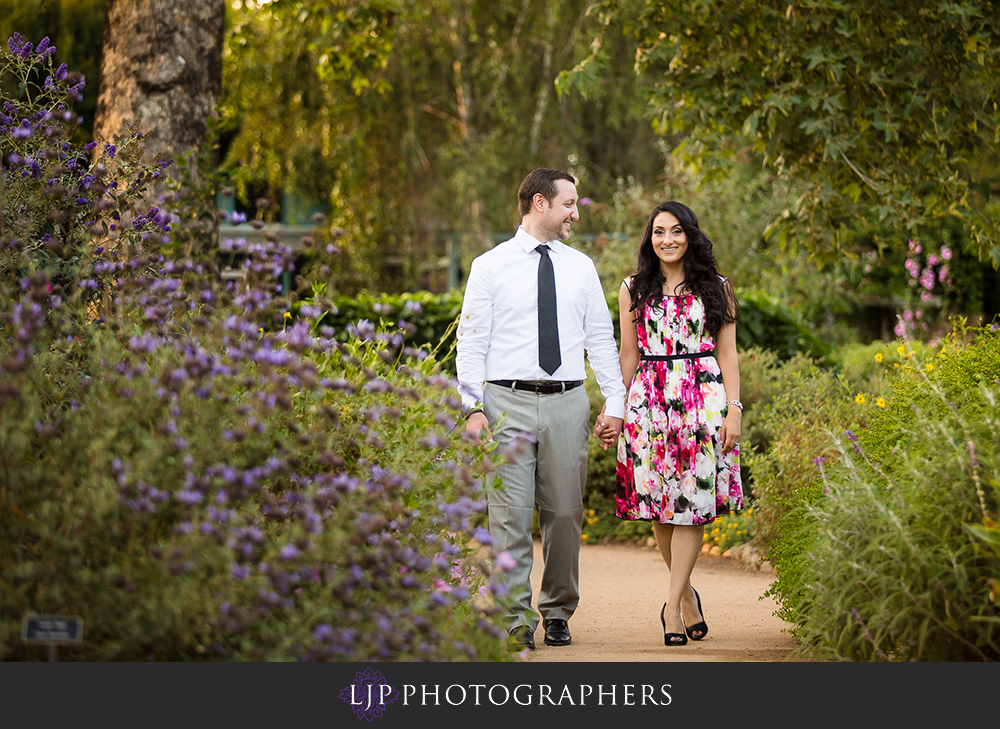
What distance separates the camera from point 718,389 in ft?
12.8

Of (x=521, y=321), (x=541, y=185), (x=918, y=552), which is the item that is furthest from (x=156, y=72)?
(x=918, y=552)

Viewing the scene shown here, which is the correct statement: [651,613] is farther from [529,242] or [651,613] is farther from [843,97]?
[843,97]

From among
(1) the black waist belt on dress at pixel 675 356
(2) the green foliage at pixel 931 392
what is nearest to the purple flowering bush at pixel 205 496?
(1) the black waist belt on dress at pixel 675 356

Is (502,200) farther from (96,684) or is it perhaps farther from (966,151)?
(96,684)

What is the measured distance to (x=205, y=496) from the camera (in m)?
2.38

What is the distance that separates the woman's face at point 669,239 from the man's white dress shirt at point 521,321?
0.34 metres

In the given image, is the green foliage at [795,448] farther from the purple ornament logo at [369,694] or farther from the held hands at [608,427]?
the purple ornament logo at [369,694]

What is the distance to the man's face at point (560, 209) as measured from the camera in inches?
157

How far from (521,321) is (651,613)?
1742mm

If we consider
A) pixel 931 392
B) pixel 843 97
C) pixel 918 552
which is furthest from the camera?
pixel 843 97

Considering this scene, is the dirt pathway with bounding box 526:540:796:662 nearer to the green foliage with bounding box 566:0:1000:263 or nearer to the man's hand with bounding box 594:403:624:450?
the man's hand with bounding box 594:403:624:450

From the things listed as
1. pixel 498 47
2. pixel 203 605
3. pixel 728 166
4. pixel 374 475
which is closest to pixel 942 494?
pixel 374 475

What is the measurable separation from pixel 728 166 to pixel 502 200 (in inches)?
343

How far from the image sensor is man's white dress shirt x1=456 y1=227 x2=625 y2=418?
386cm
